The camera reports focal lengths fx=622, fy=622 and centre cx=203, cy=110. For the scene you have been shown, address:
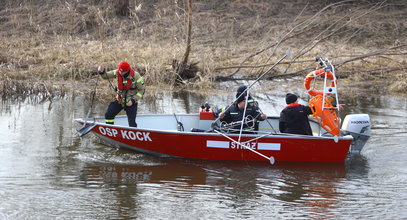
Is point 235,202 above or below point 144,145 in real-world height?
below

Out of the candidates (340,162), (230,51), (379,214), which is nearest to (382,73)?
(230,51)

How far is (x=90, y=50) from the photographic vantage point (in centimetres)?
1825

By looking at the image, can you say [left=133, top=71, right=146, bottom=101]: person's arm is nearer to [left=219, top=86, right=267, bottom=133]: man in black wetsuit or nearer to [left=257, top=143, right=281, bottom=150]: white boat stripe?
[left=219, top=86, right=267, bottom=133]: man in black wetsuit

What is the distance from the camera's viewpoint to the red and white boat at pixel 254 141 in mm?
10148

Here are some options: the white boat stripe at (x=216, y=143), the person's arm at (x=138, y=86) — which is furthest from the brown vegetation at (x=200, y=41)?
the white boat stripe at (x=216, y=143)

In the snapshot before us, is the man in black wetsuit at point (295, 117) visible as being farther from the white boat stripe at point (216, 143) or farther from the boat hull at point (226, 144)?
the white boat stripe at point (216, 143)

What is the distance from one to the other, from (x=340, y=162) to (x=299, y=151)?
2.49ft

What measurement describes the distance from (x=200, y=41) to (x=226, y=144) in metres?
10.7

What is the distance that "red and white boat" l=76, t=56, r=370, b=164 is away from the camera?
33.3ft

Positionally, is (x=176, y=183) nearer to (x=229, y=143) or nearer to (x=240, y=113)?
(x=229, y=143)

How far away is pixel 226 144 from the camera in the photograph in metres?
10.3

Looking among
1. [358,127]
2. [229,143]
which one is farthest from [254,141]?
[358,127]

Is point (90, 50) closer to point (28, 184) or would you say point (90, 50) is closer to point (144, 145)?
point (144, 145)

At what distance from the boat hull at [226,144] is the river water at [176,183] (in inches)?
6.2
